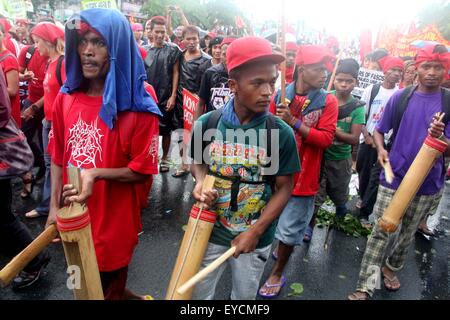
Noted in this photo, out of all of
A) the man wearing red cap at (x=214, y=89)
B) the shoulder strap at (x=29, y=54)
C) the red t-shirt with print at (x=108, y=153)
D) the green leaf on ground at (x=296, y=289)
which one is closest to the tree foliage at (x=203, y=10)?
the shoulder strap at (x=29, y=54)

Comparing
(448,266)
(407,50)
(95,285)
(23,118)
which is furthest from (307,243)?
(407,50)

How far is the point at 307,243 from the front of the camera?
4.06m

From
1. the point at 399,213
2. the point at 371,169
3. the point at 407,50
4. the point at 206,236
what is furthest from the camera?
the point at 407,50

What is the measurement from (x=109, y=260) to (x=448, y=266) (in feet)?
12.0

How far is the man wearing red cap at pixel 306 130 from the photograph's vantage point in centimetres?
287

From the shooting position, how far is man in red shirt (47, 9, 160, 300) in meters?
1.83

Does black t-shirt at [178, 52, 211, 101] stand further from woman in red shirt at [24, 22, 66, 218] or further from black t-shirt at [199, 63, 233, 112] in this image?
woman in red shirt at [24, 22, 66, 218]


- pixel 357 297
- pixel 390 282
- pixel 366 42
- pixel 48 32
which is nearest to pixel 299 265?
pixel 357 297

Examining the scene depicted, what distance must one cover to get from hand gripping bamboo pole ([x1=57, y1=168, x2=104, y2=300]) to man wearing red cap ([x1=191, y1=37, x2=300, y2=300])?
58 centimetres

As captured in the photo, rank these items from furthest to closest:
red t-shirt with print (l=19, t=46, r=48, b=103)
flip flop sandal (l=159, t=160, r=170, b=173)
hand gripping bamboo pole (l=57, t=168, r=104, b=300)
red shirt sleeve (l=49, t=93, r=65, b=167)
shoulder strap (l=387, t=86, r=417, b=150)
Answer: flip flop sandal (l=159, t=160, r=170, b=173)
red t-shirt with print (l=19, t=46, r=48, b=103)
shoulder strap (l=387, t=86, r=417, b=150)
red shirt sleeve (l=49, t=93, r=65, b=167)
hand gripping bamboo pole (l=57, t=168, r=104, b=300)

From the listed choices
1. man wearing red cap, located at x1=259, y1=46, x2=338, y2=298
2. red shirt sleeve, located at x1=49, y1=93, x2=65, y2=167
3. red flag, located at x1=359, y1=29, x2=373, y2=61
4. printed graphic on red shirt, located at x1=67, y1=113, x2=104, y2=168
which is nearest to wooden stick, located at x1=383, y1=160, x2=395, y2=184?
man wearing red cap, located at x1=259, y1=46, x2=338, y2=298

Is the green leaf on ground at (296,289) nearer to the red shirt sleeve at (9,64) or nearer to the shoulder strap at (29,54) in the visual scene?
the red shirt sleeve at (9,64)

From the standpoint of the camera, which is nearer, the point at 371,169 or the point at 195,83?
the point at 371,169

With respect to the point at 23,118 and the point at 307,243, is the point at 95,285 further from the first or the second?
the point at 23,118
